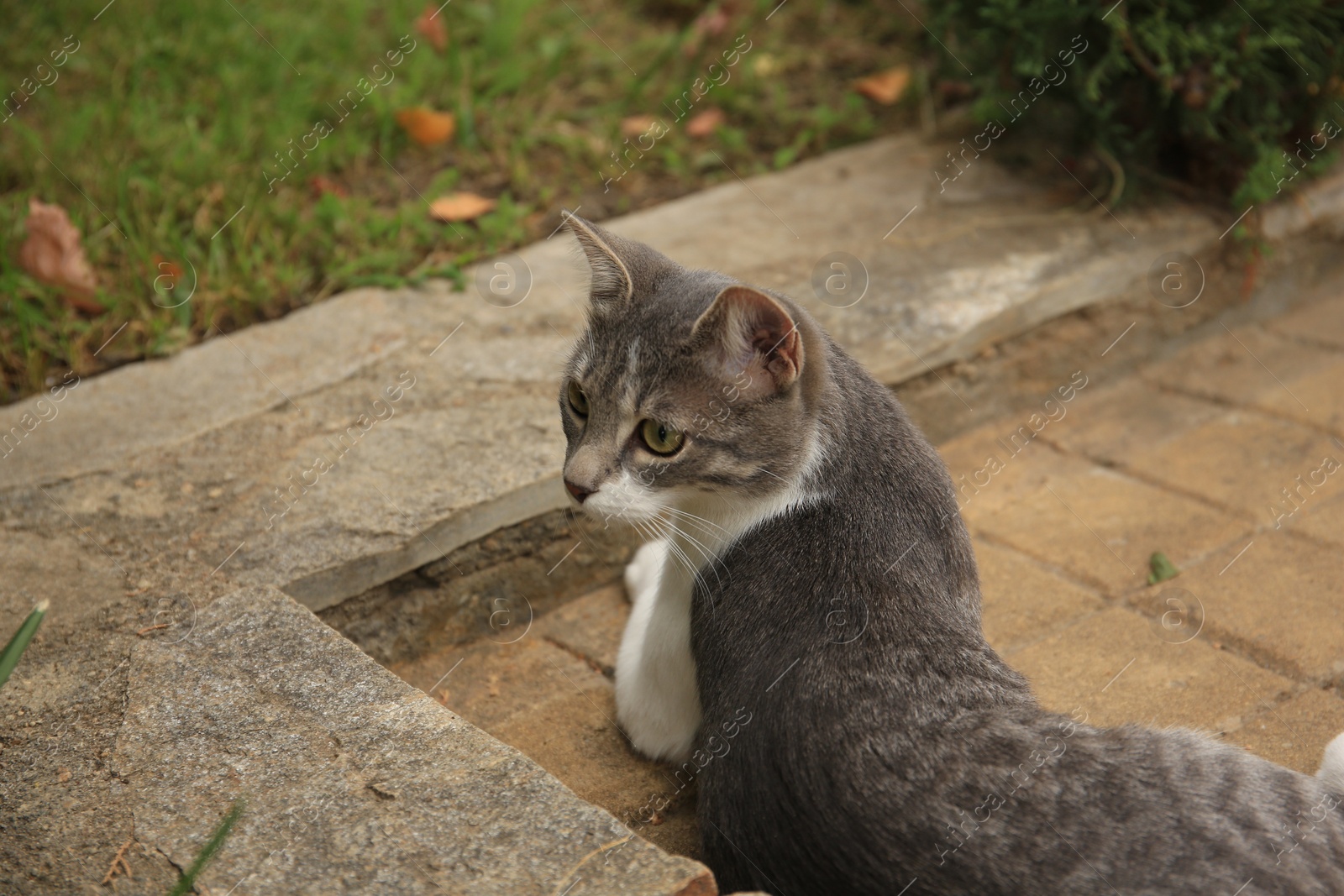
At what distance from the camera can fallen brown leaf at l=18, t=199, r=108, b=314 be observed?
404 cm

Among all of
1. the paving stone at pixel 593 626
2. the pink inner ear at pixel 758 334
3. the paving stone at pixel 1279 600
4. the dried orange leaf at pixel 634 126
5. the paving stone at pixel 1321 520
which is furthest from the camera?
the dried orange leaf at pixel 634 126

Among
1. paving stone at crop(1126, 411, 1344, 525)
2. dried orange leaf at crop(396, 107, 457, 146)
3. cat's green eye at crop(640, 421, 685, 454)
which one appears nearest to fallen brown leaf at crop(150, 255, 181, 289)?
dried orange leaf at crop(396, 107, 457, 146)

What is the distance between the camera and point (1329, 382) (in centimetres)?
436

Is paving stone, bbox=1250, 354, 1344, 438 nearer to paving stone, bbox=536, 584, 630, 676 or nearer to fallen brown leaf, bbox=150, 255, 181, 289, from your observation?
paving stone, bbox=536, 584, 630, 676

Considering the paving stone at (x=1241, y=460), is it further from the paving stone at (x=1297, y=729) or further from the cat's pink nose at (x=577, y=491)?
the cat's pink nose at (x=577, y=491)

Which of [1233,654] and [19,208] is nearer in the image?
[1233,654]

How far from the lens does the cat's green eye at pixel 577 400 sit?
273 centimetres

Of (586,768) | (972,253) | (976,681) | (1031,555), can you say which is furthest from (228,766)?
(972,253)

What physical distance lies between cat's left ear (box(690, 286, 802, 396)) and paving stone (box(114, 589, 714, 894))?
931mm

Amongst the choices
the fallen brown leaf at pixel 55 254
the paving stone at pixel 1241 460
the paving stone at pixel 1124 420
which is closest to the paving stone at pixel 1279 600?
the paving stone at pixel 1241 460

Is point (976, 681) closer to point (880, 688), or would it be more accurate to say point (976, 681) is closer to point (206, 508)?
point (880, 688)

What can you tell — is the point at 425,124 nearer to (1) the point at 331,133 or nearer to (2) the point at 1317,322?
(1) the point at 331,133

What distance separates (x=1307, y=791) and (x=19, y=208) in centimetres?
453

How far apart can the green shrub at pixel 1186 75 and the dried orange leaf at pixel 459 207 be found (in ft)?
6.88
